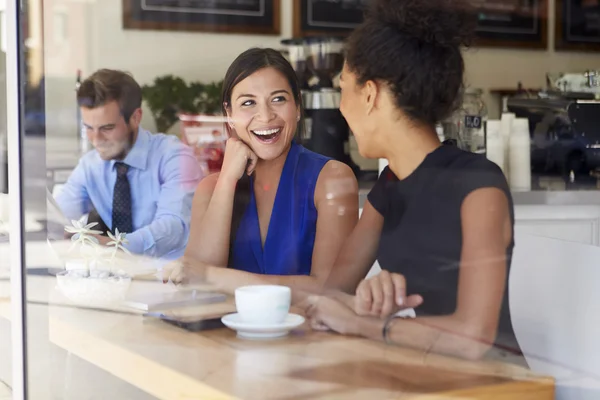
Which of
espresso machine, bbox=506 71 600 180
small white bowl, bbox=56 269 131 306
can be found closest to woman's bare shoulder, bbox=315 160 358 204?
espresso machine, bbox=506 71 600 180

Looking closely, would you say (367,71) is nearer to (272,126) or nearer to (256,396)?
(272,126)

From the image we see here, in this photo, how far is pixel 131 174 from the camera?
1202 millimetres

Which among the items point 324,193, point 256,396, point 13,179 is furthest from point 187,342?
point 13,179

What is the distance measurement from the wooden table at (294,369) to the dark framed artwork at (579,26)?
1.24ft

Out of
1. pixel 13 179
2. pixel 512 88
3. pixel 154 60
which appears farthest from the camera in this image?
pixel 13 179

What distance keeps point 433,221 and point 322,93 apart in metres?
0.21

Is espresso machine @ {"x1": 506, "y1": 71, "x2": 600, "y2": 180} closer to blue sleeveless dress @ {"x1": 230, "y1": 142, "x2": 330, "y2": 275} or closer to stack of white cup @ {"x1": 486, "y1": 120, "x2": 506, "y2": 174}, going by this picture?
stack of white cup @ {"x1": 486, "y1": 120, "x2": 506, "y2": 174}

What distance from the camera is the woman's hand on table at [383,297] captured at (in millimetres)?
984

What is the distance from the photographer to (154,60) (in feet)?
3.72

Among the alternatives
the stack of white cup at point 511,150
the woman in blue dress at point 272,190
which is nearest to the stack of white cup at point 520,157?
the stack of white cup at point 511,150

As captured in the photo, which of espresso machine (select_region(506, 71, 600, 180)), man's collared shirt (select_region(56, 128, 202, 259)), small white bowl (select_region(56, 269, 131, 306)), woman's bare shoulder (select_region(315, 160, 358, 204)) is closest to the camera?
espresso machine (select_region(506, 71, 600, 180))

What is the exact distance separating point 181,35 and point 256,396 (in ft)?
1.63

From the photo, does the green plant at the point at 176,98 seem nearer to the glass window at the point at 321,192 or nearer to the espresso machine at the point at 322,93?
the glass window at the point at 321,192

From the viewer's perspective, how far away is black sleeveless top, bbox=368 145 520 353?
0.92 meters
